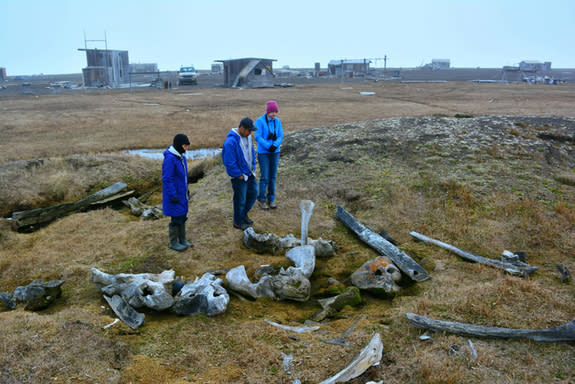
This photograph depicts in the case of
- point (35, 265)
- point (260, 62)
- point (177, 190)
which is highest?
Answer: point (260, 62)

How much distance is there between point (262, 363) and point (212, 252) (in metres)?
3.55

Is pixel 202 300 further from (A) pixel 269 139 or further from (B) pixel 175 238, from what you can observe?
(A) pixel 269 139

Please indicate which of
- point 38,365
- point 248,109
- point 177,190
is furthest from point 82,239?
point 248,109

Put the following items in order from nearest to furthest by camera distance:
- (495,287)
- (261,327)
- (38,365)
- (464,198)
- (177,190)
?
(38,365) → (261,327) → (495,287) → (177,190) → (464,198)

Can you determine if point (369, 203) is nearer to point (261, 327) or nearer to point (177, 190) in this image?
point (177, 190)

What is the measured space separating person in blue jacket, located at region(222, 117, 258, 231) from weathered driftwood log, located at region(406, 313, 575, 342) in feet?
14.7

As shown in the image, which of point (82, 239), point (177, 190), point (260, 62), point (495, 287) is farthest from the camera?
point (260, 62)

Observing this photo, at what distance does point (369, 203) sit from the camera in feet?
33.6

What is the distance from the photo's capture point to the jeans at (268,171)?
9.52m

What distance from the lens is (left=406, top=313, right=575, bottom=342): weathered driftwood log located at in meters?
4.71

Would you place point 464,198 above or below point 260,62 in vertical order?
below

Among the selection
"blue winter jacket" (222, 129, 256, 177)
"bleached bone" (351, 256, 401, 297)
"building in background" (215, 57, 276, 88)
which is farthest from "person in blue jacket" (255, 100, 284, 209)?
"building in background" (215, 57, 276, 88)

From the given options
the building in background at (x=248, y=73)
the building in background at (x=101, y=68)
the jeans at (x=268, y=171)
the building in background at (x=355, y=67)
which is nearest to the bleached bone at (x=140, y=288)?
the jeans at (x=268, y=171)

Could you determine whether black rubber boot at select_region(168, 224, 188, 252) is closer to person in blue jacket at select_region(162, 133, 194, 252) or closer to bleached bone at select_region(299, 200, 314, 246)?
person in blue jacket at select_region(162, 133, 194, 252)
